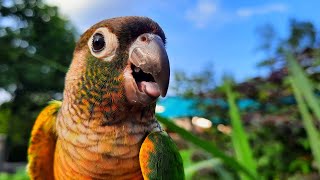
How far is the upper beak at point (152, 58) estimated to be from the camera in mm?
889

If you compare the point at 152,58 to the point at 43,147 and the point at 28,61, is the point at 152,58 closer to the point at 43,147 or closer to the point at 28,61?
the point at 43,147

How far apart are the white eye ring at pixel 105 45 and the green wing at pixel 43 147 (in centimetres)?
34

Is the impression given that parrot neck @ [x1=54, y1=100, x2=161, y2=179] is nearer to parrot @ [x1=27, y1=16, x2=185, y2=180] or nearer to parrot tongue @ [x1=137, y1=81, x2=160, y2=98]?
parrot @ [x1=27, y1=16, x2=185, y2=180]

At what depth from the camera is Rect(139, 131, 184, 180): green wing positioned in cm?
99

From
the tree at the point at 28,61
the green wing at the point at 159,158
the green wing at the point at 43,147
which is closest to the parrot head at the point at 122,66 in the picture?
the green wing at the point at 159,158

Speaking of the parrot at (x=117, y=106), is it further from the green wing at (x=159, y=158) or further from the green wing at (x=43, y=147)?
the green wing at (x=43, y=147)

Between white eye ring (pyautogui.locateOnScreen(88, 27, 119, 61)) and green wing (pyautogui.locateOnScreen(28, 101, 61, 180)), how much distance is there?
337 millimetres

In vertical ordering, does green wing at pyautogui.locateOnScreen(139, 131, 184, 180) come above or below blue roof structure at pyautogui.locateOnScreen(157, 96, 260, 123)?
below

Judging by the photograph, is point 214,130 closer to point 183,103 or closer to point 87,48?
point 183,103

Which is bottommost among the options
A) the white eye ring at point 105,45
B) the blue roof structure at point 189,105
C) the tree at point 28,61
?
the white eye ring at point 105,45

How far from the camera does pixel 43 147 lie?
4.05 ft

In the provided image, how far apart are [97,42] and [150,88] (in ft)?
0.69

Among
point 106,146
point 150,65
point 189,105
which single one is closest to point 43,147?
point 106,146

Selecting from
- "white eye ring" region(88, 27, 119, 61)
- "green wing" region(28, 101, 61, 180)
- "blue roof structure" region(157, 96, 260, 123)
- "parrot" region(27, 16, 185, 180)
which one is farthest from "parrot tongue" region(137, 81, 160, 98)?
"blue roof structure" region(157, 96, 260, 123)
